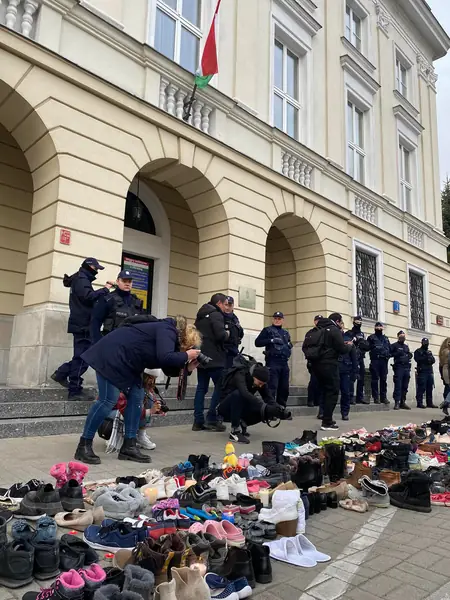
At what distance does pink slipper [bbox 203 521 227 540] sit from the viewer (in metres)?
2.62

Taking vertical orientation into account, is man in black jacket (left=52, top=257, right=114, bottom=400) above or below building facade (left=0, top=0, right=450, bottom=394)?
below

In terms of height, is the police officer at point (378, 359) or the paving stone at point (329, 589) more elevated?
the police officer at point (378, 359)

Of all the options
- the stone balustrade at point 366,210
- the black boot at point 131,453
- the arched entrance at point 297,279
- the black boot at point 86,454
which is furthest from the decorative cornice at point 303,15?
the black boot at point 86,454

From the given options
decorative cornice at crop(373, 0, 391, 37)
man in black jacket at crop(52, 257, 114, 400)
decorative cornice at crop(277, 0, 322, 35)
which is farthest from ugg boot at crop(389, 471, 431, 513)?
decorative cornice at crop(373, 0, 391, 37)

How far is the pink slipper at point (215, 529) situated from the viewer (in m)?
2.62

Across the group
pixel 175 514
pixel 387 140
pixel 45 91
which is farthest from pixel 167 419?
pixel 387 140

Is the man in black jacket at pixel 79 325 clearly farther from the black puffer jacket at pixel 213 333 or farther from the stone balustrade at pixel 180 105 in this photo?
the stone balustrade at pixel 180 105

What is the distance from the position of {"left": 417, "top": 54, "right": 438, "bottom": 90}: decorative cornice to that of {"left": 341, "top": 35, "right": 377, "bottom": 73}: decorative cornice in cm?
456

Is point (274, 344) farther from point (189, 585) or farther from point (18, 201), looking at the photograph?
point (189, 585)

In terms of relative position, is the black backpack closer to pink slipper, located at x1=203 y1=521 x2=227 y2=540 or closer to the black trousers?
the black trousers

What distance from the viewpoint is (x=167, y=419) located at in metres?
7.01

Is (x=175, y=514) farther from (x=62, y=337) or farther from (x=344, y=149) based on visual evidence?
(x=344, y=149)

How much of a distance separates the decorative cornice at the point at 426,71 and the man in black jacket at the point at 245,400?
18610mm

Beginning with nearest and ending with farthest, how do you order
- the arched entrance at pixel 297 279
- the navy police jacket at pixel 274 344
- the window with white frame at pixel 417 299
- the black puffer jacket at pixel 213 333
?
the black puffer jacket at pixel 213 333, the navy police jacket at pixel 274 344, the arched entrance at pixel 297 279, the window with white frame at pixel 417 299
